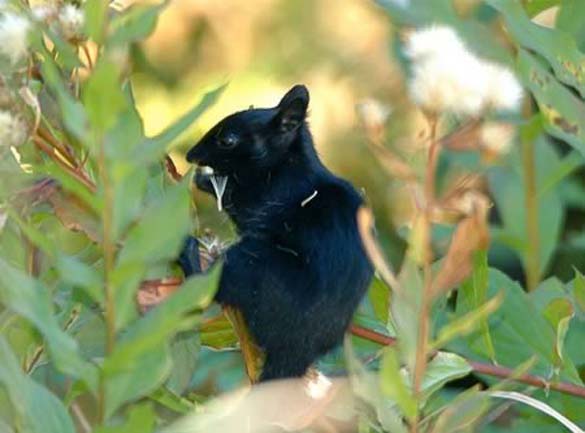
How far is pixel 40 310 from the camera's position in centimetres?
101

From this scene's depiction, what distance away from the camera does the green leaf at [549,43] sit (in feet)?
5.52

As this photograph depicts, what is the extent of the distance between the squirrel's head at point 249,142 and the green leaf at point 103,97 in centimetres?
59

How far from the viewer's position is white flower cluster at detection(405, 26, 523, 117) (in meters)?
0.99

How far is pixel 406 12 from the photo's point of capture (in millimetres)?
→ 1957

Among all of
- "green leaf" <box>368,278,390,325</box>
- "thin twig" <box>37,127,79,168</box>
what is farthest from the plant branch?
"thin twig" <box>37,127,79,168</box>

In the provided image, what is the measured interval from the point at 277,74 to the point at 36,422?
2.39 meters

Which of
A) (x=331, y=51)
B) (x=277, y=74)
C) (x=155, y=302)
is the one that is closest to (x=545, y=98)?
(x=155, y=302)

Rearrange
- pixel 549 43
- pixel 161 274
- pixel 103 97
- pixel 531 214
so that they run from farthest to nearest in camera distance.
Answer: pixel 531 214 → pixel 549 43 → pixel 161 274 → pixel 103 97

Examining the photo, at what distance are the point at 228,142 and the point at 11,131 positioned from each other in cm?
47

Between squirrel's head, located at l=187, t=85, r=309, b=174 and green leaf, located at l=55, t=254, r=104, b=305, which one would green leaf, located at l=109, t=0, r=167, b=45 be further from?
squirrel's head, located at l=187, t=85, r=309, b=174

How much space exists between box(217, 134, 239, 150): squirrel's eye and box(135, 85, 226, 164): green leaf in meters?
0.53

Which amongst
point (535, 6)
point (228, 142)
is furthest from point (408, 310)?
point (535, 6)

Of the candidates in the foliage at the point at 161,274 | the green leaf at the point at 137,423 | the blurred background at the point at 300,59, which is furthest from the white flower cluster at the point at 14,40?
the blurred background at the point at 300,59

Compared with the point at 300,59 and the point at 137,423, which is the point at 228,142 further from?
the point at 300,59
